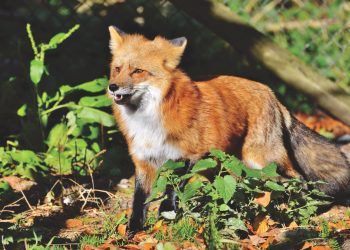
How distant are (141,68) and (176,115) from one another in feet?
1.31

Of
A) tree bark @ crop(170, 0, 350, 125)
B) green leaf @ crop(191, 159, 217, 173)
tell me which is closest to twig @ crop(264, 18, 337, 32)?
tree bark @ crop(170, 0, 350, 125)

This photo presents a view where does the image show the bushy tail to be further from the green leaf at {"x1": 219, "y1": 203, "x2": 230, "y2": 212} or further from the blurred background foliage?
the green leaf at {"x1": 219, "y1": 203, "x2": 230, "y2": 212}

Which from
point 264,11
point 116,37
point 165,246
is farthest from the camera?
point 264,11

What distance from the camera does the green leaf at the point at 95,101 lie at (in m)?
5.52

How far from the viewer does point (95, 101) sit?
556 cm

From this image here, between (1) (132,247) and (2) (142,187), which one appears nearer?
(1) (132,247)

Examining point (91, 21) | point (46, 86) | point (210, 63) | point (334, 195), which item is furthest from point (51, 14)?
point (334, 195)

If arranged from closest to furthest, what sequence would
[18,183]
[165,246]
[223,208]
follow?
[165,246] → [223,208] → [18,183]

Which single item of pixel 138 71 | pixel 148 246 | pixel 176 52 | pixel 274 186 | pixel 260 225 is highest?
pixel 176 52

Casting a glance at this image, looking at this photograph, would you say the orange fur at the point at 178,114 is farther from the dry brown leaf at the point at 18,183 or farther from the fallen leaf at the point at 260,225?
the dry brown leaf at the point at 18,183

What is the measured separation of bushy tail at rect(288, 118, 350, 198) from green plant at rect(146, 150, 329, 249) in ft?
2.32

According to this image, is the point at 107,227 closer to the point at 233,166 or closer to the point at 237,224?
the point at 237,224

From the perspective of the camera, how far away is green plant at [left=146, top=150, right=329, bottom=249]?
381 cm

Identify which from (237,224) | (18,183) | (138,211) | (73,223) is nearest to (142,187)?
(138,211)
